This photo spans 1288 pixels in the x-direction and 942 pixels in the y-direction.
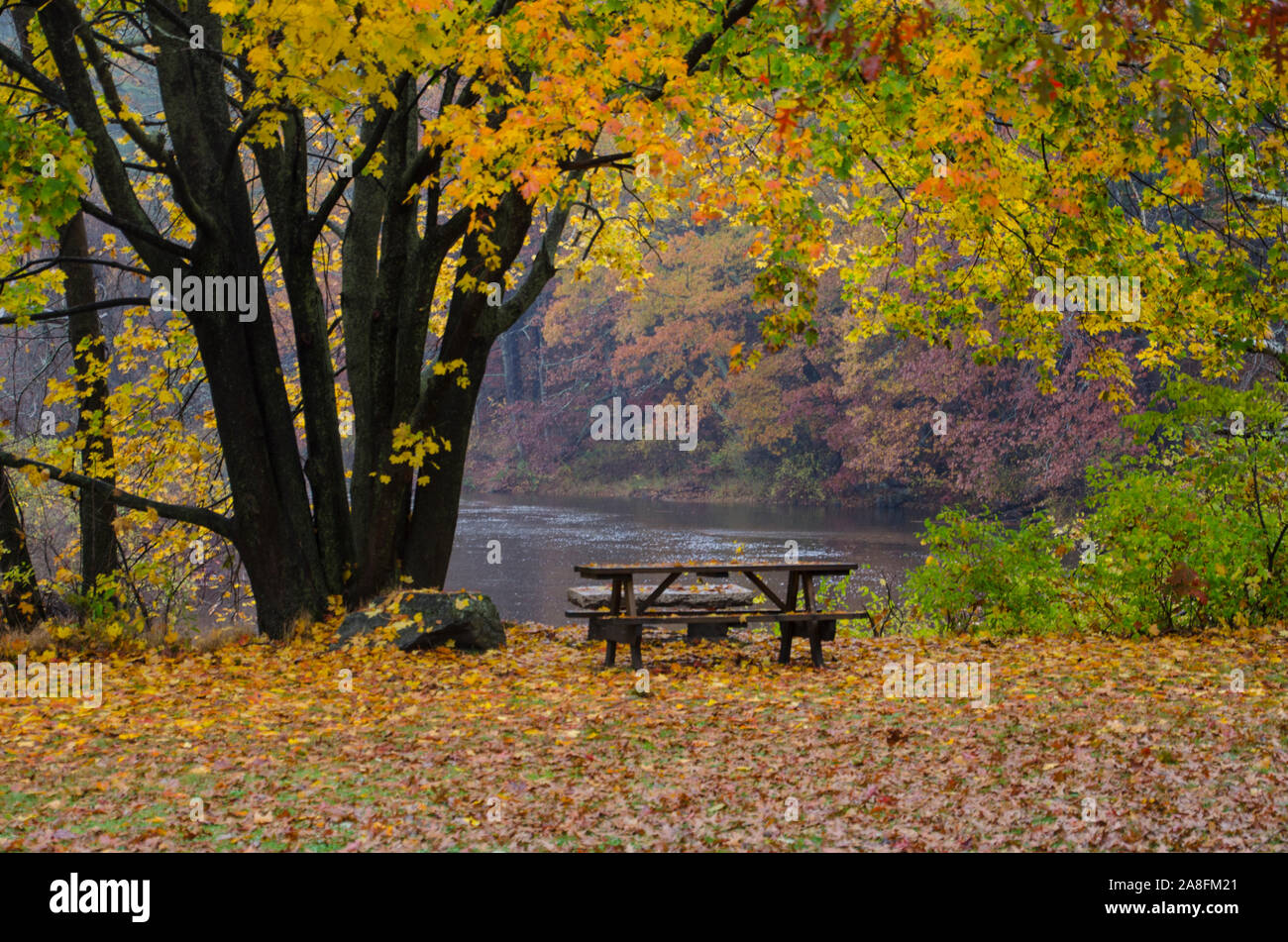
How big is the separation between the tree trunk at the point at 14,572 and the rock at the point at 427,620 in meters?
2.97

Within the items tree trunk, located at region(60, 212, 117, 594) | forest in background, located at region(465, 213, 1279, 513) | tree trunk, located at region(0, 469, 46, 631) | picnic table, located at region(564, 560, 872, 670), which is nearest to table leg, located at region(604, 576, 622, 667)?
picnic table, located at region(564, 560, 872, 670)

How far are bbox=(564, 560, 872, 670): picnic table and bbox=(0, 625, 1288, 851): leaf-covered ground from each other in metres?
0.26

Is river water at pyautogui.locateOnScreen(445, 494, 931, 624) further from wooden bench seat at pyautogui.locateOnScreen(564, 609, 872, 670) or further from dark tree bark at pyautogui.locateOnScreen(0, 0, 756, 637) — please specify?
wooden bench seat at pyautogui.locateOnScreen(564, 609, 872, 670)

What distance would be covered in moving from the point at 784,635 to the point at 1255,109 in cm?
530

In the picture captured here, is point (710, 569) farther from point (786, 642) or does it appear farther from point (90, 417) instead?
point (90, 417)

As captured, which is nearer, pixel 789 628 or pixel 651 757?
pixel 651 757

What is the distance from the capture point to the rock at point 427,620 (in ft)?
29.8

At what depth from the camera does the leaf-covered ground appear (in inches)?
191

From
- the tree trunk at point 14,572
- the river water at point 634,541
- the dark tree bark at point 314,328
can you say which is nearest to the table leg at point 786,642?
the dark tree bark at point 314,328

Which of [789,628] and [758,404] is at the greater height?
[758,404]

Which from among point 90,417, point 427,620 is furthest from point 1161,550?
point 90,417

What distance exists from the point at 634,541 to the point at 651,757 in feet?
68.1

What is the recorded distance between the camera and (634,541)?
26.8 m

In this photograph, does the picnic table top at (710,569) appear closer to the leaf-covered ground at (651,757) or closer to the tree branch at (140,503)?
the leaf-covered ground at (651,757)
